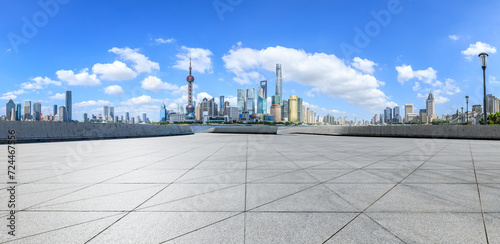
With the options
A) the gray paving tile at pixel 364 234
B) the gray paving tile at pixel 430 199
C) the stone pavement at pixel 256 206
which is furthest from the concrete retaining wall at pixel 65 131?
the gray paving tile at pixel 430 199

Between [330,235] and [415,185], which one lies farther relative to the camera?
[415,185]

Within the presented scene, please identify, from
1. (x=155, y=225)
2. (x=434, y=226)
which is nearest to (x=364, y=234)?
(x=434, y=226)

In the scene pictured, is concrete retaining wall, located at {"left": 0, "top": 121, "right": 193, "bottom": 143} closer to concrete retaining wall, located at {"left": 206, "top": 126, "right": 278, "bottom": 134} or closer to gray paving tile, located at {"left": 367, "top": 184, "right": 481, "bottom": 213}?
concrete retaining wall, located at {"left": 206, "top": 126, "right": 278, "bottom": 134}

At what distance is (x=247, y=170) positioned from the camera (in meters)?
6.35

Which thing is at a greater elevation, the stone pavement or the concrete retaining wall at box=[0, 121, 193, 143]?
the concrete retaining wall at box=[0, 121, 193, 143]

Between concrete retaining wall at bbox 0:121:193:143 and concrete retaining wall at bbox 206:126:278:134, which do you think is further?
concrete retaining wall at bbox 206:126:278:134

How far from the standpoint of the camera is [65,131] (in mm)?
16141

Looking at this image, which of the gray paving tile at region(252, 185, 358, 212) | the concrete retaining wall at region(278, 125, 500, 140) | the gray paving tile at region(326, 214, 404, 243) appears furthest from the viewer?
the concrete retaining wall at region(278, 125, 500, 140)

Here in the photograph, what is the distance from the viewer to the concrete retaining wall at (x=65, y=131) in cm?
1402

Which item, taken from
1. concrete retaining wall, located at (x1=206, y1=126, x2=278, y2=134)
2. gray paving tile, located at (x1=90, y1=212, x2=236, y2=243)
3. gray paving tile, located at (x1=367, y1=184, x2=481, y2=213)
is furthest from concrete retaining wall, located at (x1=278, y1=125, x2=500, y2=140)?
gray paving tile, located at (x1=90, y1=212, x2=236, y2=243)

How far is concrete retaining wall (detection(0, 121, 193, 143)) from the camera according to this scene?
14.0 m

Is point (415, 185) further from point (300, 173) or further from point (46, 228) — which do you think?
point (46, 228)

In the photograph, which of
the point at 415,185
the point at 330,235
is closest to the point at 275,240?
the point at 330,235

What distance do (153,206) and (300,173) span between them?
3.61 metres
